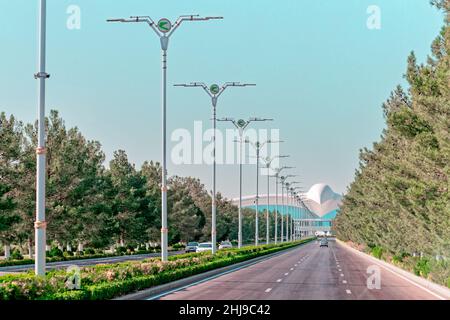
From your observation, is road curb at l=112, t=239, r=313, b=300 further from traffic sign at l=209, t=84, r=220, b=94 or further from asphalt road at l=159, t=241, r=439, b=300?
traffic sign at l=209, t=84, r=220, b=94

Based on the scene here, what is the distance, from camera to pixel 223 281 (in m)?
33.4

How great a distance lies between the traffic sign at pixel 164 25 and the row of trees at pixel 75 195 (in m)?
22.6

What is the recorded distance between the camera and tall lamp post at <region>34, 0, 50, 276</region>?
21.3 meters

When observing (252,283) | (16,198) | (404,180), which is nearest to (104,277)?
(252,283)

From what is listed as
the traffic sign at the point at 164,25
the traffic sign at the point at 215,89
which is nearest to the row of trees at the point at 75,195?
the traffic sign at the point at 215,89

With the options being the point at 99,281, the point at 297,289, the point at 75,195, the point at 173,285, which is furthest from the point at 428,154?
the point at 75,195

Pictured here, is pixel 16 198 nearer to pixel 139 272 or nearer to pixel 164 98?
pixel 164 98

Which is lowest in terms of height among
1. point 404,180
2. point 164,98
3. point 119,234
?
point 119,234


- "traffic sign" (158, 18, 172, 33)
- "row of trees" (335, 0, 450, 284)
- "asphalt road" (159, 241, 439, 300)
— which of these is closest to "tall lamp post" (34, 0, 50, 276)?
"asphalt road" (159, 241, 439, 300)

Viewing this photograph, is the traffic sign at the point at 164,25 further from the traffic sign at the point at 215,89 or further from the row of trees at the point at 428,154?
the traffic sign at the point at 215,89

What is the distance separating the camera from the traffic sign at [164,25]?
34.3 metres

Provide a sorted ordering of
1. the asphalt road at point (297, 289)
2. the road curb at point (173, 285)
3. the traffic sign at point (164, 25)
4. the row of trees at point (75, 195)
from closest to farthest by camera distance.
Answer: the road curb at point (173, 285) < the asphalt road at point (297, 289) < the traffic sign at point (164, 25) < the row of trees at point (75, 195)

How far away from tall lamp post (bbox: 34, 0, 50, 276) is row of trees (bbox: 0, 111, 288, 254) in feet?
100

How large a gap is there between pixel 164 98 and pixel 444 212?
13829mm
